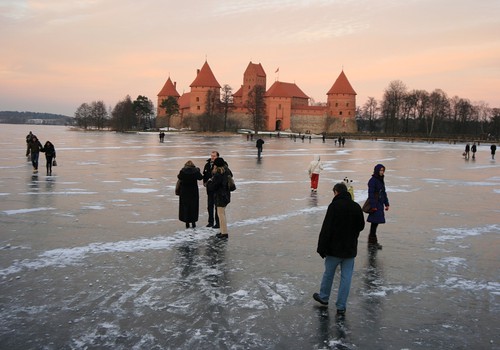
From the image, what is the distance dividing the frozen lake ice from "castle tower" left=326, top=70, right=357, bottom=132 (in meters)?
95.2

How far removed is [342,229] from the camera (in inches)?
197

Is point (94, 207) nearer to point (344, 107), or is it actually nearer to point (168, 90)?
point (344, 107)

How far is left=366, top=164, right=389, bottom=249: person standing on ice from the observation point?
7.72 metres

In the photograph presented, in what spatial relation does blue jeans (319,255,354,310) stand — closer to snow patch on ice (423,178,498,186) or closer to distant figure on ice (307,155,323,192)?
distant figure on ice (307,155,323,192)

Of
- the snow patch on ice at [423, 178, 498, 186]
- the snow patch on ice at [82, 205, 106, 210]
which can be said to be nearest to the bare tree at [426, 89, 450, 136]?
the snow patch on ice at [423, 178, 498, 186]

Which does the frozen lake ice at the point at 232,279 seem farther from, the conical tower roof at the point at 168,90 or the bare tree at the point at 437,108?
the conical tower roof at the point at 168,90

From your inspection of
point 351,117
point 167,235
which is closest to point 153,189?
point 167,235

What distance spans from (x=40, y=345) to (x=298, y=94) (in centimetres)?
11360

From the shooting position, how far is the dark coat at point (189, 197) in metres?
8.71

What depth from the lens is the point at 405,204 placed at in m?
12.3

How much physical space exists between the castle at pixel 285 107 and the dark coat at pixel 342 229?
325 feet

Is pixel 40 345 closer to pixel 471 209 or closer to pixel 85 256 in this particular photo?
pixel 85 256

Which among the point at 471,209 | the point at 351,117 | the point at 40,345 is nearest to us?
the point at 40,345

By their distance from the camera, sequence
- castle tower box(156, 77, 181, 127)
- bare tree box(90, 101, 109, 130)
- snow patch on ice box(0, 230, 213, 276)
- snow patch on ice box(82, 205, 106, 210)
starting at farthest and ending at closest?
bare tree box(90, 101, 109, 130) < castle tower box(156, 77, 181, 127) < snow patch on ice box(82, 205, 106, 210) < snow patch on ice box(0, 230, 213, 276)
